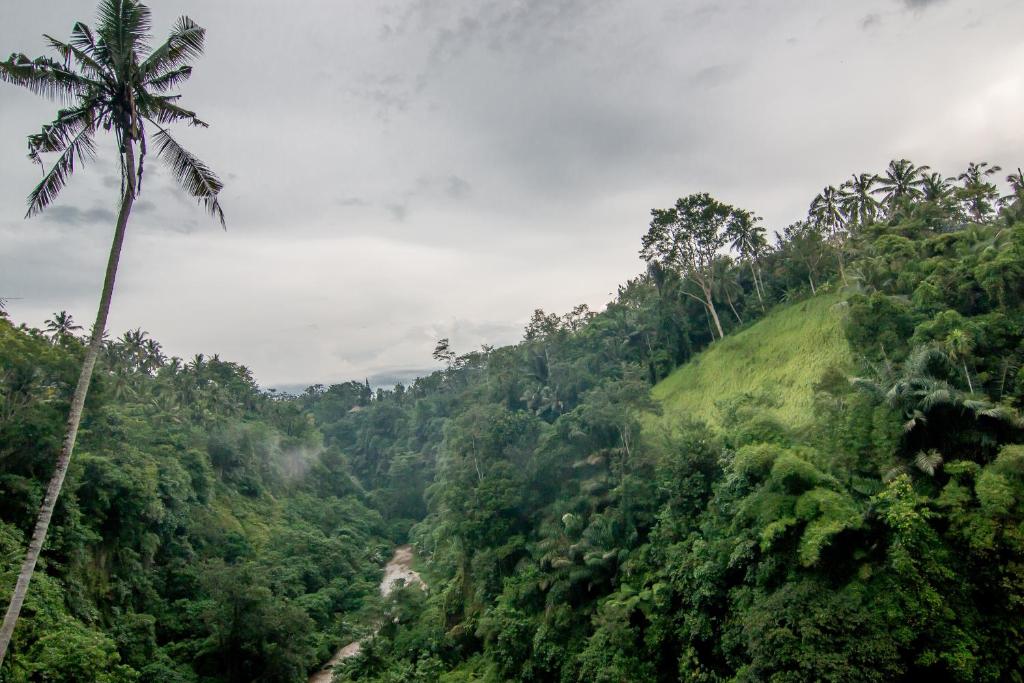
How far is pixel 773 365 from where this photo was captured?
2592cm

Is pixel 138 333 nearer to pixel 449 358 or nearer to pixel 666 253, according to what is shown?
pixel 449 358

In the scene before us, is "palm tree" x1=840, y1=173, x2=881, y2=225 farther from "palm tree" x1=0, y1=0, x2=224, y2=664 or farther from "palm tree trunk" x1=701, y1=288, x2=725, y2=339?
"palm tree" x1=0, y1=0, x2=224, y2=664

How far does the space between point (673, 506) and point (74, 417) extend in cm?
1689

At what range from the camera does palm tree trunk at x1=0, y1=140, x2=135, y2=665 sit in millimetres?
8344

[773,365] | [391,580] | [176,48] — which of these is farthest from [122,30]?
[391,580]

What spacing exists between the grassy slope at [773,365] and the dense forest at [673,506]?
23cm

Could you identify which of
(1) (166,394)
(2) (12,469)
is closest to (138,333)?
(1) (166,394)

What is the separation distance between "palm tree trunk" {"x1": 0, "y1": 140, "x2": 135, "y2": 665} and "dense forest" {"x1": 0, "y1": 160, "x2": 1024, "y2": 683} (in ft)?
26.6

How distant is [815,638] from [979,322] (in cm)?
1053

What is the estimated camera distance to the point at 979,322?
15328 millimetres

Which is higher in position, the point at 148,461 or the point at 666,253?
the point at 666,253

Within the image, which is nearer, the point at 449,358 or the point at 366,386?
the point at 449,358

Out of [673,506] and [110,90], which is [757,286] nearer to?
[673,506]

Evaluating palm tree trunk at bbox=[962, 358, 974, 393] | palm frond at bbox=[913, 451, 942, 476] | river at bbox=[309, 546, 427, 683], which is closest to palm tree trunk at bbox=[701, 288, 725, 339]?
palm tree trunk at bbox=[962, 358, 974, 393]
